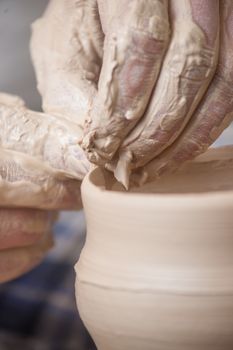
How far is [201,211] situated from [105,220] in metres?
0.13

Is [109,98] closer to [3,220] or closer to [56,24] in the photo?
[3,220]

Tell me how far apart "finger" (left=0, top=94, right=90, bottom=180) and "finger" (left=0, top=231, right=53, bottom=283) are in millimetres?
212

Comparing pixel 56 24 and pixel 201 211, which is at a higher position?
pixel 201 211

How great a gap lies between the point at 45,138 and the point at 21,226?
0.58 ft

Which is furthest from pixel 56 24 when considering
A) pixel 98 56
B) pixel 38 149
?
pixel 38 149

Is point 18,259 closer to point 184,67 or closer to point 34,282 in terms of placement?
point 34,282

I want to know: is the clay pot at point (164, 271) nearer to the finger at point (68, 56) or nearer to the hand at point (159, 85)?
the hand at point (159, 85)

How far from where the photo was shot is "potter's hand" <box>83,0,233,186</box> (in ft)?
2.57

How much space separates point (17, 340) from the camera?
1.24 meters

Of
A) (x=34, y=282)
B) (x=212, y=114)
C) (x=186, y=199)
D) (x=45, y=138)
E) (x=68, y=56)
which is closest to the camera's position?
(x=186, y=199)

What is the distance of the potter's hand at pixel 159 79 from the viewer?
785 millimetres

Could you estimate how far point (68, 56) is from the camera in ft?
4.33

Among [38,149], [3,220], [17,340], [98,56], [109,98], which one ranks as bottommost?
[17,340]

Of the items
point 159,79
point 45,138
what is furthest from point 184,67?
point 45,138
